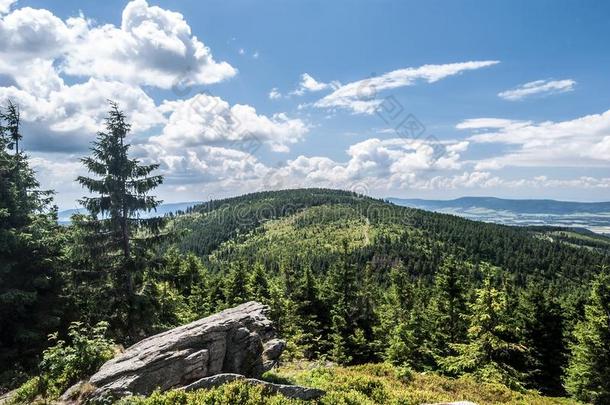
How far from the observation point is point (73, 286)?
2573 cm

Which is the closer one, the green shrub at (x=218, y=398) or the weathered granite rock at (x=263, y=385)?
the green shrub at (x=218, y=398)

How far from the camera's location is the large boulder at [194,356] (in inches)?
527

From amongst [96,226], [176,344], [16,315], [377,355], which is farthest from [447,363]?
[16,315]

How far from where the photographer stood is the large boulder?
13.4 m

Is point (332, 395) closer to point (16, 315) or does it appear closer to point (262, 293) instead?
point (16, 315)

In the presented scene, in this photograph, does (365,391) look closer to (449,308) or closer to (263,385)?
(263,385)

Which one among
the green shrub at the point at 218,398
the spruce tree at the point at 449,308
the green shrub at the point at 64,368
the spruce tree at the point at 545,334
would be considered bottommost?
the spruce tree at the point at 545,334

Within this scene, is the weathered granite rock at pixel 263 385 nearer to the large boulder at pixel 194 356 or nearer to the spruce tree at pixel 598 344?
the large boulder at pixel 194 356

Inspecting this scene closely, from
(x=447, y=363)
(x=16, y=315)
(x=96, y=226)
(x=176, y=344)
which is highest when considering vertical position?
(x=96, y=226)

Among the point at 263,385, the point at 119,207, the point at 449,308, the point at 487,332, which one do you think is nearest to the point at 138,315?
the point at 119,207

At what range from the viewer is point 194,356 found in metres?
14.3

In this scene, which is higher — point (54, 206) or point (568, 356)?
point (54, 206)

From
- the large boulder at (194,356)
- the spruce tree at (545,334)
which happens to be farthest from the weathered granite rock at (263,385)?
the spruce tree at (545,334)

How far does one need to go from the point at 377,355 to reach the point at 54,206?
35.4 meters
